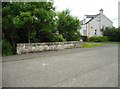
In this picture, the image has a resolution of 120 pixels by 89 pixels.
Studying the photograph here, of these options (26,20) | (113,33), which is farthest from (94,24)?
(26,20)

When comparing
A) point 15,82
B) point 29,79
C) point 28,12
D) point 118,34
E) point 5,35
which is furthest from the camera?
point 118,34

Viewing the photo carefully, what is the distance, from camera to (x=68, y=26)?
1898 cm

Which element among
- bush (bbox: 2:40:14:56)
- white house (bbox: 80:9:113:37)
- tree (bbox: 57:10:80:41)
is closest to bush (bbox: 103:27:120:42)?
white house (bbox: 80:9:113:37)

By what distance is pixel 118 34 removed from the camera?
33.4m

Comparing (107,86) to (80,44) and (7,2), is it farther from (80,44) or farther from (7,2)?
(80,44)

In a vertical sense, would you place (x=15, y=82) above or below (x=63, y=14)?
below

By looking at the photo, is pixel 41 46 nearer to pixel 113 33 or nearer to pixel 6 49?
pixel 6 49

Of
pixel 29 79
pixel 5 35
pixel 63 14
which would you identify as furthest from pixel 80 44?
pixel 29 79

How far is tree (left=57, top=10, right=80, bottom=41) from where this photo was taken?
730 inches

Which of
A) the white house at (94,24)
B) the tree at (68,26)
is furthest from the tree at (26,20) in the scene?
the white house at (94,24)

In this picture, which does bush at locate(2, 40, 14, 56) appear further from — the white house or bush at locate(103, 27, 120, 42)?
the white house

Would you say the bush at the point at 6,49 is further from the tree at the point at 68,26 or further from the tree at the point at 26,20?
the tree at the point at 68,26

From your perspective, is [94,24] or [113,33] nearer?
[113,33]

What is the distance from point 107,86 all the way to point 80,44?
40.5ft
